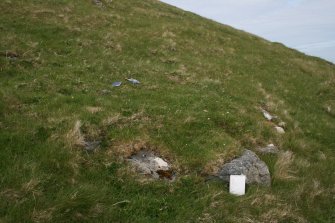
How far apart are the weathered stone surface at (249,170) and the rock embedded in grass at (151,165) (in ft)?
5.12

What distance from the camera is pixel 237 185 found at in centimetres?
1009

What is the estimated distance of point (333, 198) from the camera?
11.4 m

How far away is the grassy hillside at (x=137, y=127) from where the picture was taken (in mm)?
8602

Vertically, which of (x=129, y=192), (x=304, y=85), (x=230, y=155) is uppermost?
(x=304, y=85)

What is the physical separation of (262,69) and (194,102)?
14.2 m

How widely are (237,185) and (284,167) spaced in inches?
97.6

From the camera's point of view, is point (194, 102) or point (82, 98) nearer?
point (82, 98)

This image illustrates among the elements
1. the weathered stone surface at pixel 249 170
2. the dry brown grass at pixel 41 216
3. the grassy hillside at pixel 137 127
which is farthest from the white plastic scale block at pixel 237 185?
the dry brown grass at pixel 41 216

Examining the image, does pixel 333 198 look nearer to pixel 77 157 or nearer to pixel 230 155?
pixel 230 155

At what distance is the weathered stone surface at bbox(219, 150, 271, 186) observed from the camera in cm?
1056

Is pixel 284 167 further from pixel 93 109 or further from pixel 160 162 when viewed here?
pixel 93 109

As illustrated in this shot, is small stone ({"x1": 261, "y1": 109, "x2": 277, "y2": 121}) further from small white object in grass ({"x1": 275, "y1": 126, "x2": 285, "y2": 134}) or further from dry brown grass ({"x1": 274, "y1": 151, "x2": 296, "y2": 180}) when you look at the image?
dry brown grass ({"x1": 274, "y1": 151, "x2": 296, "y2": 180})

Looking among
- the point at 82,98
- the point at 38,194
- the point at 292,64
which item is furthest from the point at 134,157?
the point at 292,64

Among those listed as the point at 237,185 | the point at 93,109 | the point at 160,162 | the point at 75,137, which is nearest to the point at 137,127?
the point at 160,162
